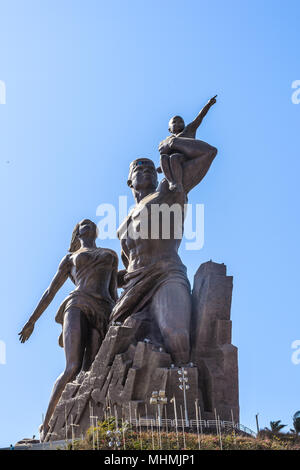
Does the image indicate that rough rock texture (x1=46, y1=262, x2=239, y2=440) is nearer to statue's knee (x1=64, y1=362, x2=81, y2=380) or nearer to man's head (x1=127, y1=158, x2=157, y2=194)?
statue's knee (x1=64, y1=362, x2=81, y2=380)

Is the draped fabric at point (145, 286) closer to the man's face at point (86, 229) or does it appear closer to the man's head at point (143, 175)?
the man's head at point (143, 175)

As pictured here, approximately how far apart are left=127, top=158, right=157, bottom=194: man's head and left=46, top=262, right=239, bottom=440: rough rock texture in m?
2.35

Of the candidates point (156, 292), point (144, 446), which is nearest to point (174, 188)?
point (156, 292)

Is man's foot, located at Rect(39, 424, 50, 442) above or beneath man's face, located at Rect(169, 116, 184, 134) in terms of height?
beneath

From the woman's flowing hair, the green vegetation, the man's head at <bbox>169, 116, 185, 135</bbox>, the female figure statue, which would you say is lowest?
the green vegetation

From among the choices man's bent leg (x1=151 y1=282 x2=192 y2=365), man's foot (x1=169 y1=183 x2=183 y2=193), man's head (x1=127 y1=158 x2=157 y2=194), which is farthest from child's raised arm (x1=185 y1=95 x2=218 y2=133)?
man's bent leg (x1=151 y1=282 x2=192 y2=365)

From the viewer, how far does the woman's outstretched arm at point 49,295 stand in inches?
568

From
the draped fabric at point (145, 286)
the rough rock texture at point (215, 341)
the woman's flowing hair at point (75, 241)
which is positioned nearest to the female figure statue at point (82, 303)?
the woman's flowing hair at point (75, 241)

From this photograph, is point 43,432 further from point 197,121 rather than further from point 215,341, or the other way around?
point 197,121

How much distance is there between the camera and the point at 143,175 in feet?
46.4

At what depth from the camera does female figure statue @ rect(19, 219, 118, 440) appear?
13.0 meters

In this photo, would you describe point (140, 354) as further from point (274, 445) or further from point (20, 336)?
point (20, 336)

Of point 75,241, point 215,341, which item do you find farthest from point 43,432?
point 75,241

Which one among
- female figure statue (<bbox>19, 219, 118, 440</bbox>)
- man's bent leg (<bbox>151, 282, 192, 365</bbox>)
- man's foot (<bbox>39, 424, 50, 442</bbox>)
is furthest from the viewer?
female figure statue (<bbox>19, 219, 118, 440</bbox>)
